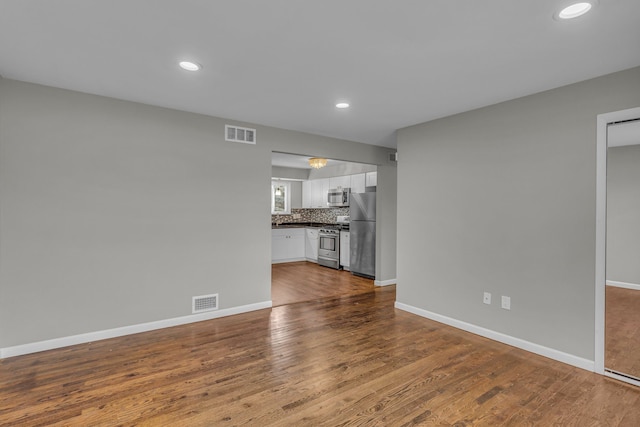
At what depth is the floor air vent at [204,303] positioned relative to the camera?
3830 mm

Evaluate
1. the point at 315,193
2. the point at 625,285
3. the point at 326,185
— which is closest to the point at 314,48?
the point at 625,285

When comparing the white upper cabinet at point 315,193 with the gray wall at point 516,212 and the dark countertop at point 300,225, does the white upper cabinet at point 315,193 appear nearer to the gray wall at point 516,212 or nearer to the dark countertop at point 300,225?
the dark countertop at point 300,225

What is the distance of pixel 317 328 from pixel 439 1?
10.5 feet

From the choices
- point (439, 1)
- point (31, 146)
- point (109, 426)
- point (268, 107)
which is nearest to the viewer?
point (439, 1)

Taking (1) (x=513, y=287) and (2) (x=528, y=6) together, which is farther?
(1) (x=513, y=287)

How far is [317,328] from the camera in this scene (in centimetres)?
365

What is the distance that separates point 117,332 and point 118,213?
49.5 inches

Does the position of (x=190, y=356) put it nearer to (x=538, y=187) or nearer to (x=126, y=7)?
(x=126, y=7)

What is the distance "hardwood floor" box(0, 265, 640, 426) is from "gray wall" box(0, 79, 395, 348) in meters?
0.43

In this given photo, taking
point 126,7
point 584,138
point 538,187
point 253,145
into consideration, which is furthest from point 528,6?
point 253,145

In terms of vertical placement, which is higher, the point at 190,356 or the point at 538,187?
the point at 538,187

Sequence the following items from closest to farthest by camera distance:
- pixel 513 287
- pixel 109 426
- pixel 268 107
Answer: pixel 109 426 → pixel 513 287 → pixel 268 107

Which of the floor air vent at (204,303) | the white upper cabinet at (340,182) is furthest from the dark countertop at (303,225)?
the floor air vent at (204,303)

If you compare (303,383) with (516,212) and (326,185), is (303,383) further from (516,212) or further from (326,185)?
(326,185)
